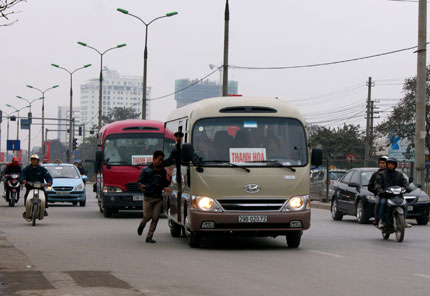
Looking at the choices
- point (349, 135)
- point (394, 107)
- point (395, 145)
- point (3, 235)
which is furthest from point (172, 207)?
point (349, 135)

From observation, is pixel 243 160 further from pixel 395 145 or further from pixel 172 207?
pixel 395 145

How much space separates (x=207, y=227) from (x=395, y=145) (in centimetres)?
2350

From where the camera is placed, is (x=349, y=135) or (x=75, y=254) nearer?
(x=75, y=254)

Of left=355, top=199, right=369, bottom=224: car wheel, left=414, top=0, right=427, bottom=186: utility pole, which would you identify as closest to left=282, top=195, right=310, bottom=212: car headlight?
left=355, top=199, right=369, bottom=224: car wheel

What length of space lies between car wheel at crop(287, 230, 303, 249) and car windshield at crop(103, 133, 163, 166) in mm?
10540

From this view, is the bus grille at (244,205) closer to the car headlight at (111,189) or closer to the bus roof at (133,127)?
the car headlight at (111,189)

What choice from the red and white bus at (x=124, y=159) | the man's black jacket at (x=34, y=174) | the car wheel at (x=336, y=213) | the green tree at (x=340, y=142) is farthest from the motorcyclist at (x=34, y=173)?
the green tree at (x=340, y=142)

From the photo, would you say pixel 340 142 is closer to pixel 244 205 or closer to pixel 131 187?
pixel 131 187

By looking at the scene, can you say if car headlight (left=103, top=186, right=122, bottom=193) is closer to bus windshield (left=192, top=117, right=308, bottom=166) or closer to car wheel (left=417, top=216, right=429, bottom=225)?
car wheel (left=417, top=216, right=429, bottom=225)

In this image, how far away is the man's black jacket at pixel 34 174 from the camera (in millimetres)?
21761

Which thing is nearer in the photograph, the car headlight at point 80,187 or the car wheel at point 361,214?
the car wheel at point 361,214

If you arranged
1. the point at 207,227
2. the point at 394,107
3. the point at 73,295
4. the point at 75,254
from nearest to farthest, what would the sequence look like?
the point at 73,295, the point at 75,254, the point at 207,227, the point at 394,107

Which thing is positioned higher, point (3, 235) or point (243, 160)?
point (243, 160)

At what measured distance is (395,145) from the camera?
123ft
